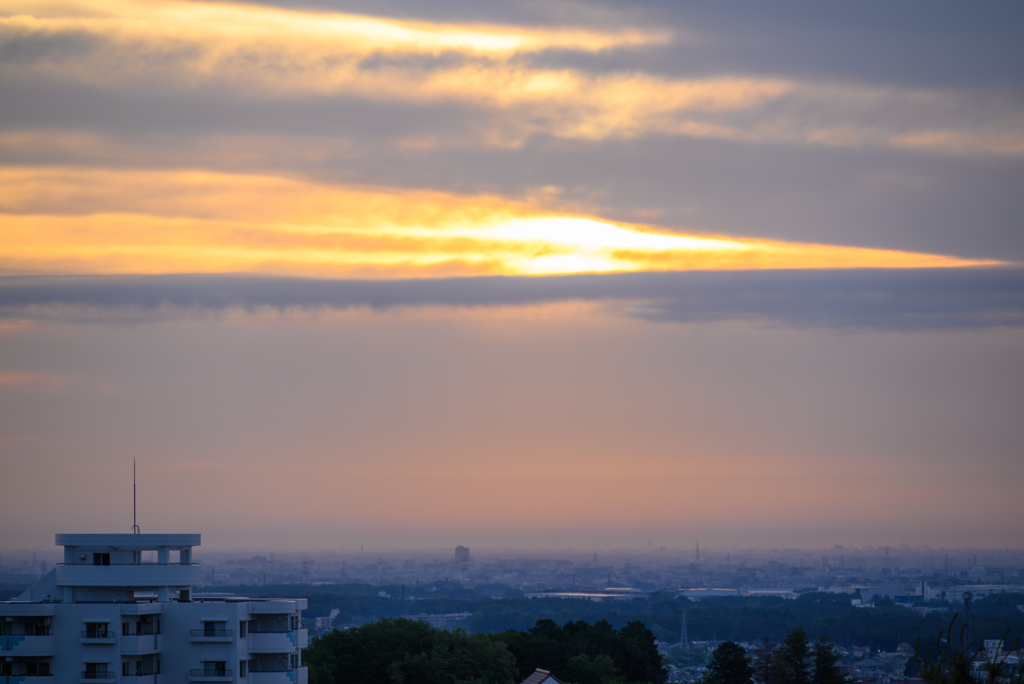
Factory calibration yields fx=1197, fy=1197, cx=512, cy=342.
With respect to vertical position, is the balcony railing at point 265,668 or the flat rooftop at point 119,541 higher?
the flat rooftop at point 119,541

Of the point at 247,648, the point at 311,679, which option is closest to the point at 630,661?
the point at 311,679

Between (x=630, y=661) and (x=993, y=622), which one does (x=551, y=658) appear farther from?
(x=993, y=622)

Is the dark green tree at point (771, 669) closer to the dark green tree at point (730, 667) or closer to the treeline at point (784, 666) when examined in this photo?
the treeline at point (784, 666)

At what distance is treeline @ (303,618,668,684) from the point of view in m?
68.2

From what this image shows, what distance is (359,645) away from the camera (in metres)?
71.9

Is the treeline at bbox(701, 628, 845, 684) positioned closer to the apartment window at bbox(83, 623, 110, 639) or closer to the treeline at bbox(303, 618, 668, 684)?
the treeline at bbox(303, 618, 668, 684)

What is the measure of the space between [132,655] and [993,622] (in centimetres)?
14836

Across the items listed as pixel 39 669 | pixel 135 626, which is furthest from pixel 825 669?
pixel 39 669

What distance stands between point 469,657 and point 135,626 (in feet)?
92.8

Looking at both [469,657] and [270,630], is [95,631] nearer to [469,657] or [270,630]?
[270,630]

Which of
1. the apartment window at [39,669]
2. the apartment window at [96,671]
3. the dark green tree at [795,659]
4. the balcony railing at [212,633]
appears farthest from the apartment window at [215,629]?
the dark green tree at [795,659]

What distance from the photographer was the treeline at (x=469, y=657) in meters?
68.2

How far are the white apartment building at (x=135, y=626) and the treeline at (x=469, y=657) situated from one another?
17970mm

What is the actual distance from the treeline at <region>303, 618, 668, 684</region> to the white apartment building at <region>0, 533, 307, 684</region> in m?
18.0
